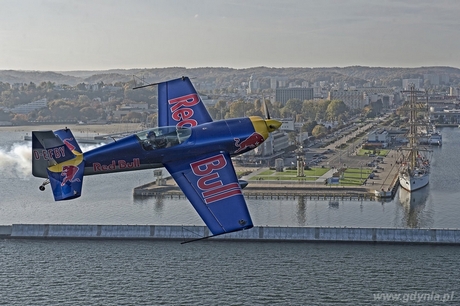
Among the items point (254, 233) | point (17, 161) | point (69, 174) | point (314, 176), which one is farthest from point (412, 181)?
point (69, 174)

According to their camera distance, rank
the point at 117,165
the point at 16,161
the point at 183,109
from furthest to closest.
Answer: the point at 16,161 → the point at 183,109 → the point at 117,165

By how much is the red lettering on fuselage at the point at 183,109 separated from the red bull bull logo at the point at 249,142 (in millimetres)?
950

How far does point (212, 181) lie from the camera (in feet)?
30.6

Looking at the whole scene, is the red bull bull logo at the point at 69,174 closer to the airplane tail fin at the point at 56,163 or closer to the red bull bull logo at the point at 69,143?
the airplane tail fin at the point at 56,163

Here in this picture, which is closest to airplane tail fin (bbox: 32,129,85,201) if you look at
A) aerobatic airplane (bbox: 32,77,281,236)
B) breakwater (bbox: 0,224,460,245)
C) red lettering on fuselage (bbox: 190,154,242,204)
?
aerobatic airplane (bbox: 32,77,281,236)

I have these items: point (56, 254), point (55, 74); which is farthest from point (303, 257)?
point (55, 74)

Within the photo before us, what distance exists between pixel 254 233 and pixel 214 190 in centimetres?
1567

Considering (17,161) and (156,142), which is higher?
(156,142)

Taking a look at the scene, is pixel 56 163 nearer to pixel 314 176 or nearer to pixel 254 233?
pixel 254 233

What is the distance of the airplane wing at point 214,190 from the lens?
8531mm

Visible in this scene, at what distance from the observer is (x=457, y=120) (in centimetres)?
8619

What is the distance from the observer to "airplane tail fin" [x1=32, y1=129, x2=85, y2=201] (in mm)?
9578

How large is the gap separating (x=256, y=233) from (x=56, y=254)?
21.5ft

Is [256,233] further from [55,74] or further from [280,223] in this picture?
[55,74]
